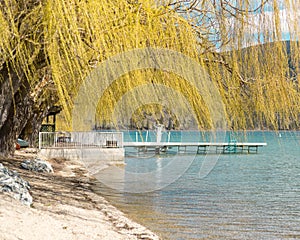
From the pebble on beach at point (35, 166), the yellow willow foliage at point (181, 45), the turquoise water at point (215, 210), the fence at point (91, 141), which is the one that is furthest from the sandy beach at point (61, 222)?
the fence at point (91, 141)

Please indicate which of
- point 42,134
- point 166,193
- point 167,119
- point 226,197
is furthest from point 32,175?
point 167,119

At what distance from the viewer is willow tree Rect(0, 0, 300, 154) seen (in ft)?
6.89

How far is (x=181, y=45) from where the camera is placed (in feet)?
8.90

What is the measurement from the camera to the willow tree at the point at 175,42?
2.10m

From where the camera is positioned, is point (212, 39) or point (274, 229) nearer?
point (212, 39)

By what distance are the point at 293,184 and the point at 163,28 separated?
21149mm

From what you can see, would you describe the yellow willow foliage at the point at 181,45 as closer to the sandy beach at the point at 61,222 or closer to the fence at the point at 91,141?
the sandy beach at the point at 61,222

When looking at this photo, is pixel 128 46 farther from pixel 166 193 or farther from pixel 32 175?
pixel 166 193

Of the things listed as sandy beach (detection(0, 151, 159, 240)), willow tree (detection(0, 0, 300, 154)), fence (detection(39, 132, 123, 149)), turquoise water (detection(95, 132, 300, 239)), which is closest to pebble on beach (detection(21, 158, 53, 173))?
turquoise water (detection(95, 132, 300, 239))

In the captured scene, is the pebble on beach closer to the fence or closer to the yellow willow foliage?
the fence

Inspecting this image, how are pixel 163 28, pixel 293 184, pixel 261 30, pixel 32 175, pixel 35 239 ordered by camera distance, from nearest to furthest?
pixel 261 30 → pixel 163 28 → pixel 35 239 → pixel 32 175 → pixel 293 184

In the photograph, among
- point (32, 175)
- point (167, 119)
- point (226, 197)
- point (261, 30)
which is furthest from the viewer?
point (226, 197)

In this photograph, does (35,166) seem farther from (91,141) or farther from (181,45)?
(181,45)

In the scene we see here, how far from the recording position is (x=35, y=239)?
5719 mm
